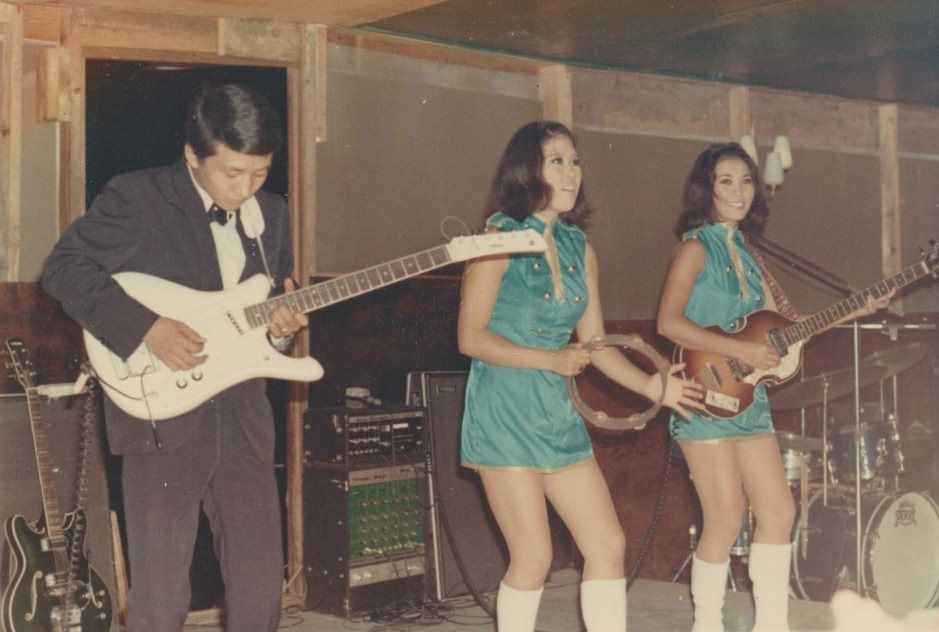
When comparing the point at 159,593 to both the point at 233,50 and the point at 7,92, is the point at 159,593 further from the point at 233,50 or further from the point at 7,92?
the point at 233,50

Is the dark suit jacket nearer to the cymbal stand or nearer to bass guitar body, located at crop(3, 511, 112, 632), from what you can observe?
bass guitar body, located at crop(3, 511, 112, 632)

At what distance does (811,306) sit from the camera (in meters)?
8.57

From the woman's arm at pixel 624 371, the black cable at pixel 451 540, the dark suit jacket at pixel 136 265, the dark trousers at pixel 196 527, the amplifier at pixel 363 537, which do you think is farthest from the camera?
the amplifier at pixel 363 537

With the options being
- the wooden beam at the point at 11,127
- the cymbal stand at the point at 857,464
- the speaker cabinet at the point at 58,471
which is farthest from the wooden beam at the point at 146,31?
the cymbal stand at the point at 857,464

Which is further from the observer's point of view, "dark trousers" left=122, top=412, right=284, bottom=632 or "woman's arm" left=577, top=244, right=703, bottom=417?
"woman's arm" left=577, top=244, right=703, bottom=417

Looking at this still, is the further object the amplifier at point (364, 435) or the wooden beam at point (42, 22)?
the amplifier at point (364, 435)

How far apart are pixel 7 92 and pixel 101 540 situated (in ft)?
6.64

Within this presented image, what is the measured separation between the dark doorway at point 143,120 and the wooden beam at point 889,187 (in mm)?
4690

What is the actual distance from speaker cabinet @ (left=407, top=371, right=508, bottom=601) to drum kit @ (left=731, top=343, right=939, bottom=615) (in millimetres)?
1281

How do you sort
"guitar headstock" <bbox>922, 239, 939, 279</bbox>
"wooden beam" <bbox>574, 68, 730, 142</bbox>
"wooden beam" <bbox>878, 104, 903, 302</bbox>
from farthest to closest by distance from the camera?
"wooden beam" <bbox>878, 104, 903, 302</bbox> < "wooden beam" <bbox>574, 68, 730, 142</bbox> < "guitar headstock" <bbox>922, 239, 939, 279</bbox>

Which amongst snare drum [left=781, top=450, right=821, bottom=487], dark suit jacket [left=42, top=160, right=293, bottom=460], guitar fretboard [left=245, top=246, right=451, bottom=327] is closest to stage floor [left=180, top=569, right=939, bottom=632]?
snare drum [left=781, top=450, right=821, bottom=487]

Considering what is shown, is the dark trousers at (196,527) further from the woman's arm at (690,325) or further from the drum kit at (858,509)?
the drum kit at (858,509)

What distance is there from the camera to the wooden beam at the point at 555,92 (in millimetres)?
7359

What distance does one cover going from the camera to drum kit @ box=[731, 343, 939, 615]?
621cm
